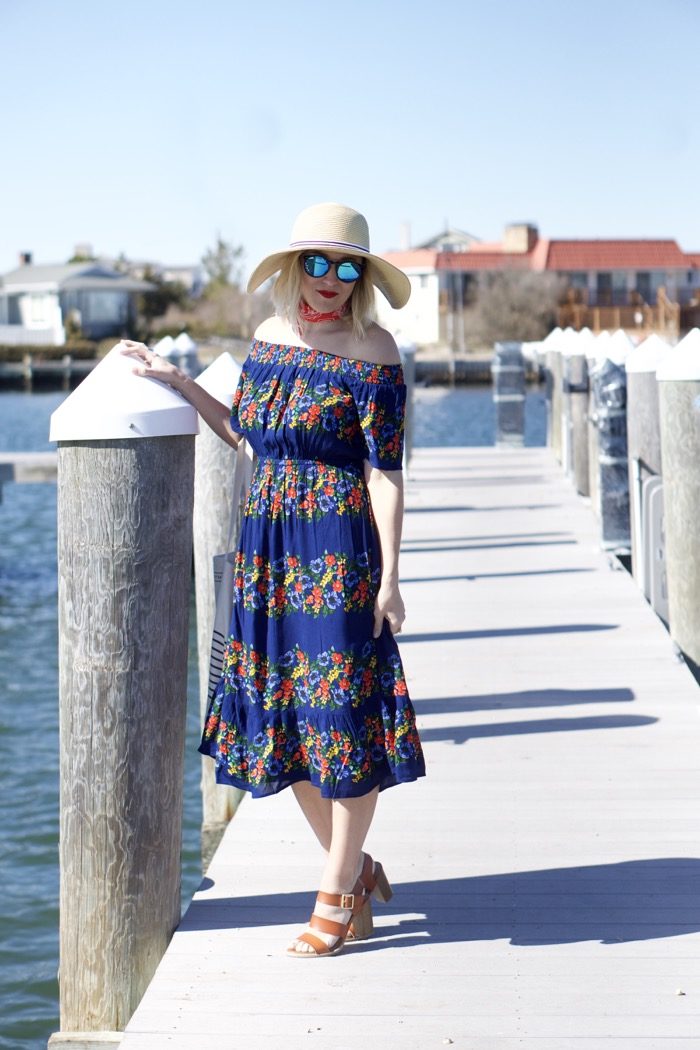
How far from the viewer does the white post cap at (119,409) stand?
378 cm

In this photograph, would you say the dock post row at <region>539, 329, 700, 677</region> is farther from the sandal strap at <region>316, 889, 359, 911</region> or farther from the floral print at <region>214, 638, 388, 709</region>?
the sandal strap at <region>316, 889, 359, 911</region>

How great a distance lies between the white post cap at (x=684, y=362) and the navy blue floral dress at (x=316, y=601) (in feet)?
9.94

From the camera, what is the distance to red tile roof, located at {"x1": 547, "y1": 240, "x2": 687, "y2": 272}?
84.1 m

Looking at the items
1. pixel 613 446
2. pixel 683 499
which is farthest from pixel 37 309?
pixel 683 499

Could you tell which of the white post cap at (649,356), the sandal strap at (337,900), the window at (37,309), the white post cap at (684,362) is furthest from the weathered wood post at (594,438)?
the window at (37,309)

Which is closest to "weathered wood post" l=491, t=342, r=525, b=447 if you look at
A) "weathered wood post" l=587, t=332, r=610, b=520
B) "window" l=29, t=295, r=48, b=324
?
"weathered wood post" l=587, t=332, r=610, b=520

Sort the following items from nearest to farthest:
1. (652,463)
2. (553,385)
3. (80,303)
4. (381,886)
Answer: (381,886) → (652,463) → (553,385) → (80,303)

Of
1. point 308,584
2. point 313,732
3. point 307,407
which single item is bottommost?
point 313,732

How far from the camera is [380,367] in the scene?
159 inches

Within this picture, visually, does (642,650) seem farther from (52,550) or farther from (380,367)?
(52,550)

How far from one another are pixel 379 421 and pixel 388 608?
47 cm

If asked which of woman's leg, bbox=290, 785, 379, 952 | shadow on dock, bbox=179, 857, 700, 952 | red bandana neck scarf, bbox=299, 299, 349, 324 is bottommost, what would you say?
shadow on dock, bbox=179, 857, 700, 952

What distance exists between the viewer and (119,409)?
12.4 ft

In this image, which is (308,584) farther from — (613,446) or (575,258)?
(575,258)
